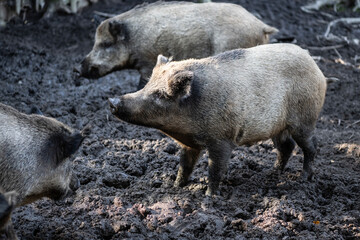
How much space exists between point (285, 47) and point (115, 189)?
2315mm

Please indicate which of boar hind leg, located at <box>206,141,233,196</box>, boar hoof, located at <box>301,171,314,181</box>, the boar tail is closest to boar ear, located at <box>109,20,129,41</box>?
the boar tail

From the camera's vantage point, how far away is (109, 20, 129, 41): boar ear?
7.77 m

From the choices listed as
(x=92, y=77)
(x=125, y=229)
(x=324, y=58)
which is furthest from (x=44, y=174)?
(x=324, y=58)

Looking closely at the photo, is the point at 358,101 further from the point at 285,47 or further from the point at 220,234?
the point at 220,234

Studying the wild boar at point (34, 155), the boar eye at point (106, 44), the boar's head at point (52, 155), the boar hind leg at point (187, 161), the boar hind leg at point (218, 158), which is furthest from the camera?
the boar eye at point (106, 44)

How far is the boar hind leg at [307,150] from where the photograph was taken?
5.89 meters

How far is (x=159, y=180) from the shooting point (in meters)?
5.85

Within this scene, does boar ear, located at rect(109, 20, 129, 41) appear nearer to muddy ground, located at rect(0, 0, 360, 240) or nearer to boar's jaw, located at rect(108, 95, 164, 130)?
muddy ground, located at rect(0, 0, 360, 240)

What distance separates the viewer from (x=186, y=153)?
18.6 ft

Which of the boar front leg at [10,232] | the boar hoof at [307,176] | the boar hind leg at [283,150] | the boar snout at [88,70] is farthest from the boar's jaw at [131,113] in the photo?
the boar snout at [88,70]

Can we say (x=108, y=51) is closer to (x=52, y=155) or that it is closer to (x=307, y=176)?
(x=307, y=176)

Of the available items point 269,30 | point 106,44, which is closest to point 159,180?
point 269,30

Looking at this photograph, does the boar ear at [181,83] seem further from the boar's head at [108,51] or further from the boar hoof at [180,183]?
the boar's head at [108,51]

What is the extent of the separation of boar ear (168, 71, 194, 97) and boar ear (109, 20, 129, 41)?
2.97 m
